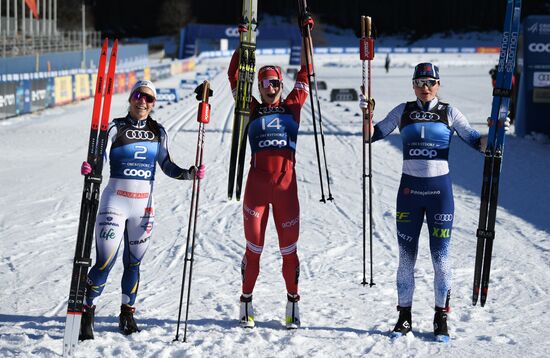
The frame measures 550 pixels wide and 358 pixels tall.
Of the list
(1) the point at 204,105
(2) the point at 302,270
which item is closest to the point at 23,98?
(2) the point at 302,270

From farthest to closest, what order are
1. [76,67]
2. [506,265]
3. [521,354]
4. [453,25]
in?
[453,25] → [76,67] → [506,265] → [521,354]

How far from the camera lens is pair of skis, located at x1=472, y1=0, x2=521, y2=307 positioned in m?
5.97

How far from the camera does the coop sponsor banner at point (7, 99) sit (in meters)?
22.4

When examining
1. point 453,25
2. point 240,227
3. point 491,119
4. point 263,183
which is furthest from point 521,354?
point 453,25

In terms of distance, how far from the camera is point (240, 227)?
1027 centimetres

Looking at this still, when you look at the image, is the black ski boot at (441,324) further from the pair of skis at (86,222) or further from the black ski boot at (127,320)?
the pair of skis at (86,222)

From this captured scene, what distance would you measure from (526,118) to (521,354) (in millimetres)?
14612

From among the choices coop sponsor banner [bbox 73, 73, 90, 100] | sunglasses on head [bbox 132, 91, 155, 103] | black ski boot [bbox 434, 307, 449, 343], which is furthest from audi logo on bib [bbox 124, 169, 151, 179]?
coop sponsor banner [bbox 73, 73, 90, 100]

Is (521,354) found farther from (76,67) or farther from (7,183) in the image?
(76,67)

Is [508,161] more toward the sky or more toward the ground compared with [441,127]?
more toward the ground

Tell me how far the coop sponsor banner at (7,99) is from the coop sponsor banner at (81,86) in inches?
258

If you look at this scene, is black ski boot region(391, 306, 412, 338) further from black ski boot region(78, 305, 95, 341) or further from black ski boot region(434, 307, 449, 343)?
black ski boot region(78, 305, 95, 341)

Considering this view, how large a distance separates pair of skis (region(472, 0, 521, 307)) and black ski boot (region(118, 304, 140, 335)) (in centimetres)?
Answer: 279

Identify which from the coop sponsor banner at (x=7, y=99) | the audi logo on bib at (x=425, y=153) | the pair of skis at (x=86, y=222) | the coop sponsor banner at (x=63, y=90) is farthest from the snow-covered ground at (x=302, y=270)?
the coop sponsor banner at (x=63, y=90)
